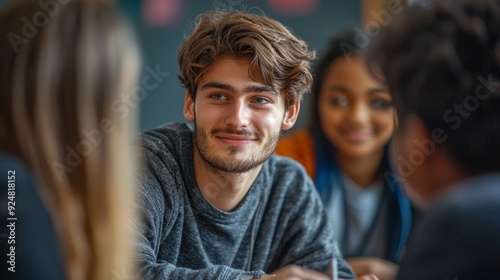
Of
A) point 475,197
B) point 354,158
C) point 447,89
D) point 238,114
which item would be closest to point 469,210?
point 475,197

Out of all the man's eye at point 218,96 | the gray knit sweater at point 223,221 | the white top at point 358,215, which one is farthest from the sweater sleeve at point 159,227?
the white top at point 358,215

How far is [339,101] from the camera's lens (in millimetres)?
903

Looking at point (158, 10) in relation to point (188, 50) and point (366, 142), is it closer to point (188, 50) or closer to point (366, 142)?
point (188, 50)

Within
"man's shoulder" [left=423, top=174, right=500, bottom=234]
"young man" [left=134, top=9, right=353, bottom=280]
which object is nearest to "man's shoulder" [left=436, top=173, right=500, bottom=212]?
"man's shoulder" [left=423, top=174, right=500, bottom=234]

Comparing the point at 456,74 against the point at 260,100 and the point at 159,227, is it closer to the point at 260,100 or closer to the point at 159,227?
the point at 260,100

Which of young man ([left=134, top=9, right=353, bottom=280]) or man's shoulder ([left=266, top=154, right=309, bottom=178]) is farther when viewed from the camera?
man's shoulder ([left=266, top=154, right=309, bottom=178])

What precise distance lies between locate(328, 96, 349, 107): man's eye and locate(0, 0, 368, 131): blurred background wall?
0.17 ft

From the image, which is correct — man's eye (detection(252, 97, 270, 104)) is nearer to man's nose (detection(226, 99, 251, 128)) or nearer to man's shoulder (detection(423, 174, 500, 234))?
man's nose (detection(226, 99, 251, 128))

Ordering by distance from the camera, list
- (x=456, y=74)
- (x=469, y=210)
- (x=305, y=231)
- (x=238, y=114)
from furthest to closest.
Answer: (x=305, y=231), (x=238, y=114), (x=456, y=74), (x=469, y=210)

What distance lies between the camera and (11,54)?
Result: 568 millimetres

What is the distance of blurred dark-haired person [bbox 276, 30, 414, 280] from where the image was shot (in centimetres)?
88

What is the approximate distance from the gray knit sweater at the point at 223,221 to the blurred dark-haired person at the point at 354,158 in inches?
2.2

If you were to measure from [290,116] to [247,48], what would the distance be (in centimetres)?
12

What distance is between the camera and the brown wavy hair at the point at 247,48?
2.48 ft
